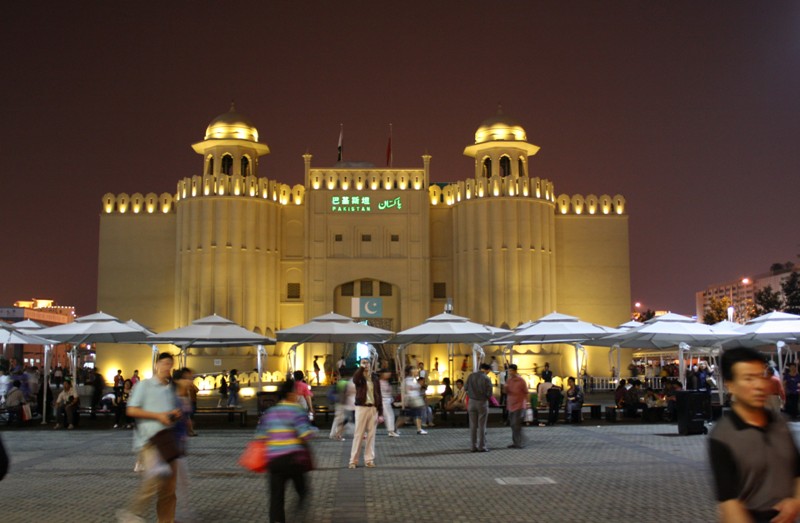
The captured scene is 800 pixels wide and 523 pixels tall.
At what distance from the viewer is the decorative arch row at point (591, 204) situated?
145 ft

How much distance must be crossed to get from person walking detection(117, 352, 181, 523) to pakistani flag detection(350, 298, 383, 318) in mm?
34733

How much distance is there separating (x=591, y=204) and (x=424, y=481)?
112 ft

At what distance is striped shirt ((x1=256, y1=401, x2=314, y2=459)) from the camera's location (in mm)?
7852

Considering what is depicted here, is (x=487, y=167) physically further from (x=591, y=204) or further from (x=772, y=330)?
(x=772, y=330)

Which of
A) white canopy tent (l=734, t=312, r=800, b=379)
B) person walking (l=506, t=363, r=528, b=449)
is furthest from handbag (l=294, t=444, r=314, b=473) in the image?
white canopy tent (l=734, t=312, r=800, b=379)

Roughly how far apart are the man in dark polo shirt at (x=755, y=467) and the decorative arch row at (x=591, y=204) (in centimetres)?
4077

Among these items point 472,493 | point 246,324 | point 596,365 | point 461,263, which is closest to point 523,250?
point 461,263

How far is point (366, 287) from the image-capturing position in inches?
1688

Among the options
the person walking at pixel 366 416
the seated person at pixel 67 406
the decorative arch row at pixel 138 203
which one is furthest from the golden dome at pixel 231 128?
the person walking at pixel 366 416

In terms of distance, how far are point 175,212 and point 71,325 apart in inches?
785

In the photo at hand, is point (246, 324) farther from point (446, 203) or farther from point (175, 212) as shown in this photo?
point (446, 203)

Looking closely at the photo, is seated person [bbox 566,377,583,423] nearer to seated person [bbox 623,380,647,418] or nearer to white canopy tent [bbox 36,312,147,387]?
seated person [bbox 623,380,647,418]

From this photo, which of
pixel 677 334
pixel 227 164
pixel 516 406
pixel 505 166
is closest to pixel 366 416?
pixel 516 406

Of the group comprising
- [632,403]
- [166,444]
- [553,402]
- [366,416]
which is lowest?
[632,403]
